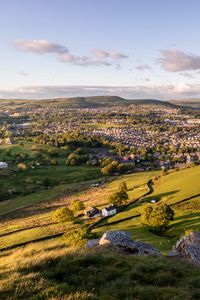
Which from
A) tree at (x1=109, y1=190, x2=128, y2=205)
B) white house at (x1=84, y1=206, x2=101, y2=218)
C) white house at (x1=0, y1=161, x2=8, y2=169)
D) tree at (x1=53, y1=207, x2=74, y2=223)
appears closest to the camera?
tree at (x1=53, y1=207, x2=74, y2=223)

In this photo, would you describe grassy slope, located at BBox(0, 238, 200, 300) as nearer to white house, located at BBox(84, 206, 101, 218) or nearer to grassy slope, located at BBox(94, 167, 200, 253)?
grassy slope, located at BBox(94, 167, 200, 253)

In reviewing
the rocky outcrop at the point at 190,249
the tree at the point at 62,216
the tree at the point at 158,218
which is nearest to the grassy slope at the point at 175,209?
the tree at the point at 158,218

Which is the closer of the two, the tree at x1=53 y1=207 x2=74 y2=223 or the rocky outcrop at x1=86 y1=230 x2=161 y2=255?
the rocky outcrop at x1=86 y1=230 x2=161 y2=255

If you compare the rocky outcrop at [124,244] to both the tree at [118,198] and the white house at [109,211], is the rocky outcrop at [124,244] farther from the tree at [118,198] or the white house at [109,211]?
the tree at [118,198]

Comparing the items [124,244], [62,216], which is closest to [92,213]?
[62,216]

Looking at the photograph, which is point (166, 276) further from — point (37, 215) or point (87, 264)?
point (37, 215)

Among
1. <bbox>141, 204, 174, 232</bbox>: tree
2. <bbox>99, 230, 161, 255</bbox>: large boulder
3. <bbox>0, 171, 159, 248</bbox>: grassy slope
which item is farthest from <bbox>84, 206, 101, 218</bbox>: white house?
<bbox>99, 230, 161, 255</bbox>: large boulder
